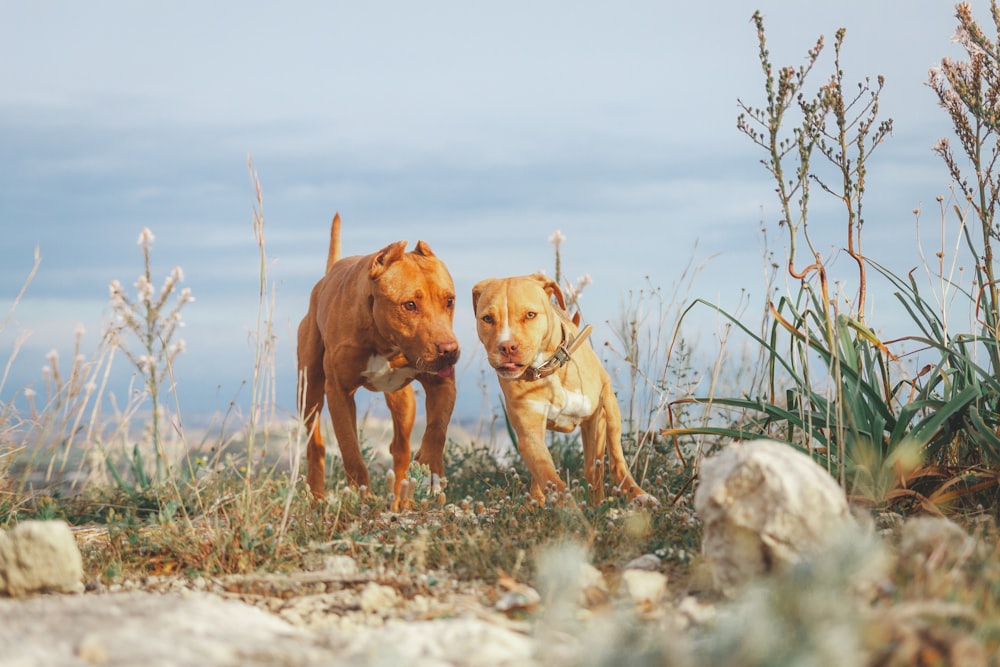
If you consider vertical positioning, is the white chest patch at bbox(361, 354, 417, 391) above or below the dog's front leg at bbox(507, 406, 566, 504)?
above


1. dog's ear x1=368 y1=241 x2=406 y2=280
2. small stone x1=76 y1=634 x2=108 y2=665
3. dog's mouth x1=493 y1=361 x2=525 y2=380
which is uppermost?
dog's ear x1=368 y1=241 x2=406 y2=280

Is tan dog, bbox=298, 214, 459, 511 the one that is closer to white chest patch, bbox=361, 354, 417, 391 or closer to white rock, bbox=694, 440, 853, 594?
A: white chest patch, bbox=361, 354, 417, 391

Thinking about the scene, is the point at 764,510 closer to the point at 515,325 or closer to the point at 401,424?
the point at 515,325

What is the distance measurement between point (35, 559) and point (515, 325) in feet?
9.44

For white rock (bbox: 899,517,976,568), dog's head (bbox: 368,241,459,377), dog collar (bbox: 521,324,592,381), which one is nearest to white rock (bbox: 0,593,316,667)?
white rock (bbox: 899,517,976,568)

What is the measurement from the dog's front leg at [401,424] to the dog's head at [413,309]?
33.1 inches

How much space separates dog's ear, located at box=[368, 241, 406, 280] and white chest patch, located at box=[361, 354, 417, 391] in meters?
0.66

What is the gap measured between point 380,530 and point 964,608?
353 cm

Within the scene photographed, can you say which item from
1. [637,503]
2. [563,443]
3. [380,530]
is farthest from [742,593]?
[563,443]

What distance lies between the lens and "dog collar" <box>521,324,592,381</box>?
245 inches

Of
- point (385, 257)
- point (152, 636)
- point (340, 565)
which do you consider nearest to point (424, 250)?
point (385, 257)

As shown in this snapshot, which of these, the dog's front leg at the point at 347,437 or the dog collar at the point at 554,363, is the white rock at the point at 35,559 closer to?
the dog's front leg at the point at 347,437

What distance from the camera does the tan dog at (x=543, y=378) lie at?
602 centimetres

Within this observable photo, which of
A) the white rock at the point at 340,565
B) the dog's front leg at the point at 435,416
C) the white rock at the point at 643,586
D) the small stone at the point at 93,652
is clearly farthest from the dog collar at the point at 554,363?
the small stone at the point at 93,652
